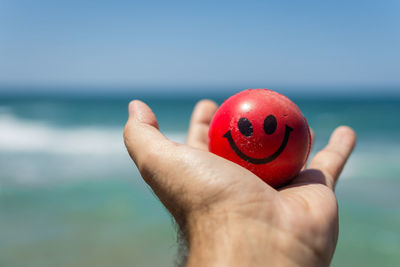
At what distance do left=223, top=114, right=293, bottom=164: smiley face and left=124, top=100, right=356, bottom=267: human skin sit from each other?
0.94 ft

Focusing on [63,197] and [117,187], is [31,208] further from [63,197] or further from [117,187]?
[117,187]

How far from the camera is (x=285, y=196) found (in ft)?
6.93

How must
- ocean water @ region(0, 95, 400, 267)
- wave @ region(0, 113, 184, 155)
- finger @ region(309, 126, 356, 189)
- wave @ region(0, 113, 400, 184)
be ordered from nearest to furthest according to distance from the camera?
1. finger @ region(309, 126, 356, 189)
2. ocean water @ region(0, 95, 400, 267)
3. wave @ region(0, 113, 400, 184)
4. wave @ region(0, 113, 184, 155)

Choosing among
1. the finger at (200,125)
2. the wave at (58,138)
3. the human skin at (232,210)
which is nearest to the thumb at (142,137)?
the human skin at (232,210)

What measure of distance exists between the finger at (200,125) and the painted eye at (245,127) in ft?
4.34

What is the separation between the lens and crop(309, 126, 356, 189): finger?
315 cm

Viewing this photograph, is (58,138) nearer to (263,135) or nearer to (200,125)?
(200,125)

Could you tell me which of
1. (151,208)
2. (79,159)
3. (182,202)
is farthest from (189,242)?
(79,159)

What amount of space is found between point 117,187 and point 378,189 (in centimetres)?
619

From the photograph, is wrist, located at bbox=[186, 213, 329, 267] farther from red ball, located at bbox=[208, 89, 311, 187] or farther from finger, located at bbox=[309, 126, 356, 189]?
finger, located at bbox=[309, 126, 356, 189]

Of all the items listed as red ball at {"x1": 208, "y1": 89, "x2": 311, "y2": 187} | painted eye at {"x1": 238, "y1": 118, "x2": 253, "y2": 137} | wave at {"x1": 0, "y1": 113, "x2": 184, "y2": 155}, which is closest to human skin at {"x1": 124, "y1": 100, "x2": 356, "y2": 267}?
red ball at {"x1": 208, "y1": 89, "x2": 311, "y2": 187}

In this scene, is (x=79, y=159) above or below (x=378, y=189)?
above

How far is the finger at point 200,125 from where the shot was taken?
3905mm

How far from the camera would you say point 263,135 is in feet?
8.07
